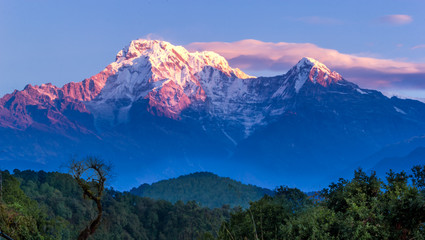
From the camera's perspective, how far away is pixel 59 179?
194625 millimetres

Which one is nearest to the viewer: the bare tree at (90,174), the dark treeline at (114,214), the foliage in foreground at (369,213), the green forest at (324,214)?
the foliage in foreground at (369,213)

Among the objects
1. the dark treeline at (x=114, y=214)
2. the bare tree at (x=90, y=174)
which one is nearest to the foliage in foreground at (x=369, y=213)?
the bare tree at (x=90, y=174)

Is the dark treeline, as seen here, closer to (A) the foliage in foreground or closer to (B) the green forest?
(B) the green forest

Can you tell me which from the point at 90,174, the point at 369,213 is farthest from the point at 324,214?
the point at 90,174

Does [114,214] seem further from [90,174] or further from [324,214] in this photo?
[324,214]

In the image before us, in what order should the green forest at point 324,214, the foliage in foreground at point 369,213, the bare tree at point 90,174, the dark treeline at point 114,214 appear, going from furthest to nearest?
the dark treeline at point 114,214
the bare tree at point 90,174
the green forest at point 324,214
the foliage in foreground at point 369,213

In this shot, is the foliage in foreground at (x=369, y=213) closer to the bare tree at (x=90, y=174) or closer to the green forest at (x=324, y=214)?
the green forest at (x=324, y=214)

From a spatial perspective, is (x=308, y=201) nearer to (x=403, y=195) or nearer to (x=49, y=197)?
(x=403, y=195)

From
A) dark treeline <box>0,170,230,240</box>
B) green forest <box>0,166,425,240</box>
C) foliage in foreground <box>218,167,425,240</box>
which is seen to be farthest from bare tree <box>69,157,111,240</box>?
dark treeline <box>0,170,230,240</box>

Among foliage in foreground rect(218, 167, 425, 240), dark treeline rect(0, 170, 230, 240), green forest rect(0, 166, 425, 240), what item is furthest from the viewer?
dark treeline rect(0, 170, 230, 240)

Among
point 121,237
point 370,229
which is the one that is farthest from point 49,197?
point 370,229

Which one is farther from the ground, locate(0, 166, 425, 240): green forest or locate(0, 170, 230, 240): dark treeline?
locate(0, 170, 230, 240): dark treeline

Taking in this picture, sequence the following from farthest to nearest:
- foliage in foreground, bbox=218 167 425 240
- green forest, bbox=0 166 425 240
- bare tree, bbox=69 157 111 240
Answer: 1. bare tree, bbox=69 157 111 240
2. green forest, bbox=0 166 425 240
3. foliage in foreground, bbox=218 167 425 240

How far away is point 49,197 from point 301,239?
14121 centimetres
